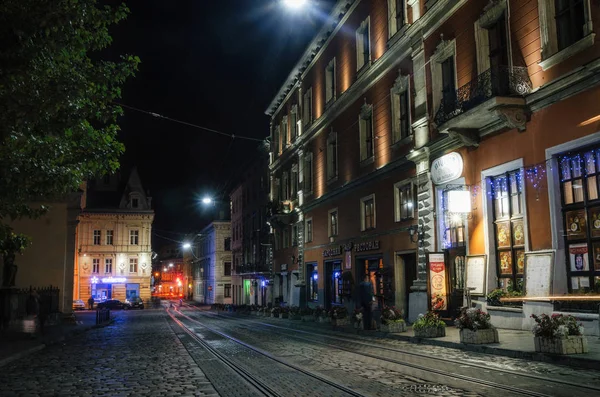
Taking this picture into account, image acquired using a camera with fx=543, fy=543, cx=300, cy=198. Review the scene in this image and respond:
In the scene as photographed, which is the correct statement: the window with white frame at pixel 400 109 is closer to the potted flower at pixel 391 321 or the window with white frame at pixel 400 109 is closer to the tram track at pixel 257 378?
the potted flower at pixel 391 321

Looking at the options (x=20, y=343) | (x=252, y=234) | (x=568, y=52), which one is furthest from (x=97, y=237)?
(x=568, y=52)

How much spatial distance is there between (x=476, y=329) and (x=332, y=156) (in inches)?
800

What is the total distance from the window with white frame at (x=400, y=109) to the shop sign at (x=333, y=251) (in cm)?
816

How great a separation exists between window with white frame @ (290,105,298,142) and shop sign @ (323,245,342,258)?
10.6 meters

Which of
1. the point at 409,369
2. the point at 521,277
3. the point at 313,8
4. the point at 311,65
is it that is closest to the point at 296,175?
the point at 311,65

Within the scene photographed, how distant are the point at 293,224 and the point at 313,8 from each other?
49.9 feet

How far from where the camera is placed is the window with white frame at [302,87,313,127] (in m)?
36.7

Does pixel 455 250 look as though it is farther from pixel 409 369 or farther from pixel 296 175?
pixel 296 175

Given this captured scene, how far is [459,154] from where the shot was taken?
19359mm

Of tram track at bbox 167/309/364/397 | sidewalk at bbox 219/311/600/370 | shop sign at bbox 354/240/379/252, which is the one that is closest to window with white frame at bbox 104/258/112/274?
shop sign at bbox 354/240/379/252

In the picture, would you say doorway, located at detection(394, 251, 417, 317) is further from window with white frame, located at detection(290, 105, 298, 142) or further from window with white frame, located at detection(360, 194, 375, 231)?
window with white frame, located at detection(290, 105, 298, 142)

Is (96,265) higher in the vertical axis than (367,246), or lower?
higher

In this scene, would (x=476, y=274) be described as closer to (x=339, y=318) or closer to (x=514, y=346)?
(x=514, y=346)

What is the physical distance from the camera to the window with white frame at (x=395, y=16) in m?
24.2
